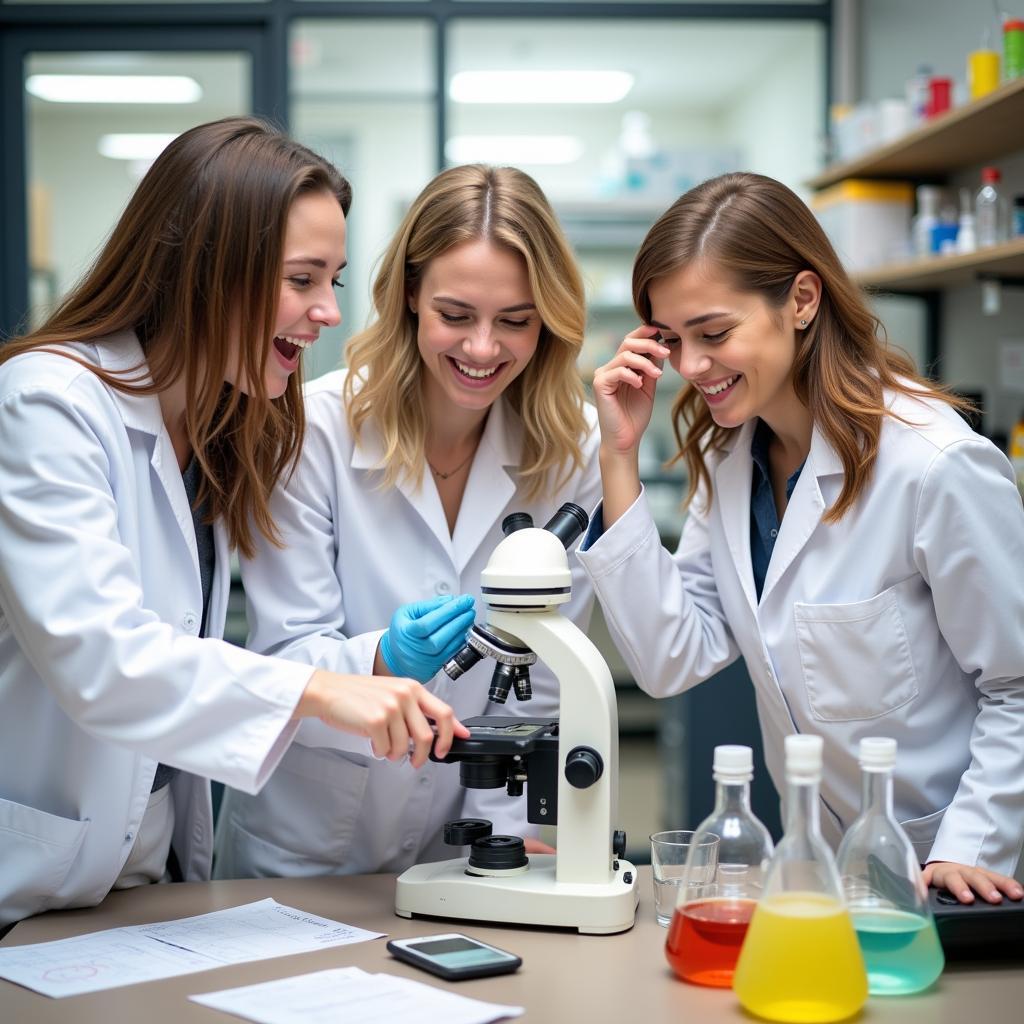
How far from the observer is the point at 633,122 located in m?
4.86

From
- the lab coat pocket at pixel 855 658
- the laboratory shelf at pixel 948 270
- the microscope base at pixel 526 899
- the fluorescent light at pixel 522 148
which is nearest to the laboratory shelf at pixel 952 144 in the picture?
the laboratory shelf at pixel 948 270

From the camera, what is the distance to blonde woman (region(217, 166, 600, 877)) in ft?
5.85

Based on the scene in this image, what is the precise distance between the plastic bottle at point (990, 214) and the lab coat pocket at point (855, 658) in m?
1.54

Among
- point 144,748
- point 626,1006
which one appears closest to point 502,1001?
point 626,1006

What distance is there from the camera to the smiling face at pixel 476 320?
5.85 ft

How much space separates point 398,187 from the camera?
511 centimetres

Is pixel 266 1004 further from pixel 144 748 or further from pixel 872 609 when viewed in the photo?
pixel 872 609

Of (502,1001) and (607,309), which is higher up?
(607,309)

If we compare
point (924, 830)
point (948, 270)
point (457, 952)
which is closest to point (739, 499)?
point (924, 830)

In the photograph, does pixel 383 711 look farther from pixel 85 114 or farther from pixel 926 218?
pixel 85 114

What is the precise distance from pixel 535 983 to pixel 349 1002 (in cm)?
19

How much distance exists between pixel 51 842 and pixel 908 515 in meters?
1.13

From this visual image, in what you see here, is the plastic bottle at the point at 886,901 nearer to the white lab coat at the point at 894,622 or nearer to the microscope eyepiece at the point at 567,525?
the white lab coat at the point at 894,622

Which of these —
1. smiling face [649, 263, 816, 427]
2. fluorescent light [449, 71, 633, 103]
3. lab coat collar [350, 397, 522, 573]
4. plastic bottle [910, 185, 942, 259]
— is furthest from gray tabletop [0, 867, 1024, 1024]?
fluorescent light [449, 71, 633, 103]
